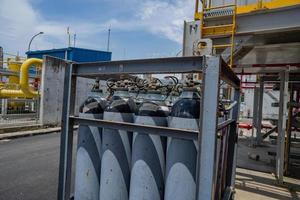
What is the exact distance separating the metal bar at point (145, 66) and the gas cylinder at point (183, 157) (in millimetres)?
257

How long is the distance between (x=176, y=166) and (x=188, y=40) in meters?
3.45

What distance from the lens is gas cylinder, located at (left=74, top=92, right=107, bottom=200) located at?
210 centimetres

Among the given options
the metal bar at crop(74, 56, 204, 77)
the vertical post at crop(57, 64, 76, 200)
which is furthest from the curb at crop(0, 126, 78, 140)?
the metal bar at crop(74, 56, 204, 77)

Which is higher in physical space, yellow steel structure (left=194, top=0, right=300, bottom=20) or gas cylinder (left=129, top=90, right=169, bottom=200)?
yellow steel structure (left=194, top=0, right=300, bottom=20)

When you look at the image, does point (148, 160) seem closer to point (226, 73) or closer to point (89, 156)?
point (89, 156)

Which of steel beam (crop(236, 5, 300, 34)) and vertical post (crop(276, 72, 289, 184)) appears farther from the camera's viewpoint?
vertical post (crop(276, 72, 289, 184))

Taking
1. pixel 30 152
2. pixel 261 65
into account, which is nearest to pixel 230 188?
pixel 30 152

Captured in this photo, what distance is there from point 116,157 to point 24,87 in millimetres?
8847

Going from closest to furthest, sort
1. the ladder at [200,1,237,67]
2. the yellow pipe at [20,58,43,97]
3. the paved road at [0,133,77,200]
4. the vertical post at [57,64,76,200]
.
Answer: the vertical post at [57,64,76,200] → the paved road at [0,133,77,200] → the ladder at [200,1,237,67] → the yellow pipe at [20,58,43,97]

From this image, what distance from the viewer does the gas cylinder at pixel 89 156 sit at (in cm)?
210

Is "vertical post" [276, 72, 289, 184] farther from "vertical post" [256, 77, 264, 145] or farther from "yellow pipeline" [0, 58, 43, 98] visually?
"yellow pipeline" [0, 58, 43, 98]

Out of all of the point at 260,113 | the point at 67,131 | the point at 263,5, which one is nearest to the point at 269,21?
the point at 263,5

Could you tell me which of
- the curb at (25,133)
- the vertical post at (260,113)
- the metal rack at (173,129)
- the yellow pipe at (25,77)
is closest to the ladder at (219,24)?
the metal rack at (173,129)

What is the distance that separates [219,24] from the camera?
4527 mm
